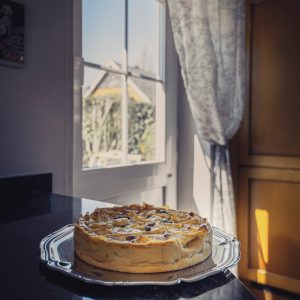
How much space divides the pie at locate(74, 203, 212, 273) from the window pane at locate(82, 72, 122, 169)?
89cm

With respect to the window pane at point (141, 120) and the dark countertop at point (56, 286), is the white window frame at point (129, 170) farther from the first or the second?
the dark countertop at point (56, 286)

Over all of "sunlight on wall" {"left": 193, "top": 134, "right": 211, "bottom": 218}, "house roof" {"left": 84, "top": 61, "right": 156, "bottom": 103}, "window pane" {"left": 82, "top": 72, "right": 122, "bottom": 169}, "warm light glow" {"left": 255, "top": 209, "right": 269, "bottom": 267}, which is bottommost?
"warm light glow" {"left": 255, "top": 209, "right": 269, "bottom": 267}

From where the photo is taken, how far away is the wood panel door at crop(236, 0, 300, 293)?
6.24ft

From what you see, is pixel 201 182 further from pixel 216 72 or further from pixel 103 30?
pixel 103 30

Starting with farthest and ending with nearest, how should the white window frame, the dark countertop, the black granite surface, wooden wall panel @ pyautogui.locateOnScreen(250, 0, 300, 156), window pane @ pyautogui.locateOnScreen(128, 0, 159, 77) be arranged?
1. wooden wall panel @ pyautogui.locateOnScreen(250, 0, 300, 156)
2. window pane @ pyautogui.locateOnScreen(128, 0, 159, 77)
3. the white window frame
4. the black granite surface
5. the dark countertop

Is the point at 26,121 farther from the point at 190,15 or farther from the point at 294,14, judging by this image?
the point at 294,14

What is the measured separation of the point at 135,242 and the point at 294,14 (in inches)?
70.8

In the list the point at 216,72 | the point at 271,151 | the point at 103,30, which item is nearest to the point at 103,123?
the point at 103,30

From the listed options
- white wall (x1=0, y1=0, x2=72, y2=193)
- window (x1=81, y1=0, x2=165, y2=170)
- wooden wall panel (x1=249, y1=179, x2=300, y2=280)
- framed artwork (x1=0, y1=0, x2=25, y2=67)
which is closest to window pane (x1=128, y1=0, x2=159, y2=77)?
window (x1=81, y1=0, x2=165, y2=170)

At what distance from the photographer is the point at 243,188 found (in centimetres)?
208

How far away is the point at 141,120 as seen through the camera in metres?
1.90

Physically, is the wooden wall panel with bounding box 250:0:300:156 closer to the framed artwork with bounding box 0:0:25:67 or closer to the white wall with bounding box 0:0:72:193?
the white wall with bounding box 0:0:72:193

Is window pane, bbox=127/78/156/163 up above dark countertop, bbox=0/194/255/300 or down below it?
above

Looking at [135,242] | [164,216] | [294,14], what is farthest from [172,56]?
[135,242]
